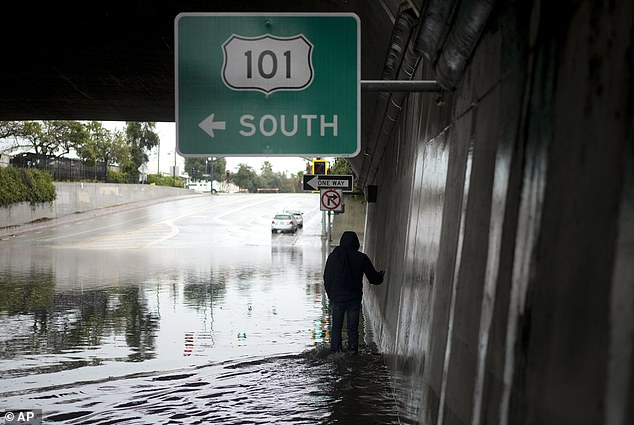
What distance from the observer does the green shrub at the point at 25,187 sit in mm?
48469

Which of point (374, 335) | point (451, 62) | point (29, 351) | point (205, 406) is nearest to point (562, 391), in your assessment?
point (451, 62)

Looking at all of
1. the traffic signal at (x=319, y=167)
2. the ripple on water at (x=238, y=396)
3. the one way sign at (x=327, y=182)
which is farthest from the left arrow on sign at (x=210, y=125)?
the traffic signal at (x=319, y=167)

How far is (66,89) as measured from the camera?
2027 centimetres

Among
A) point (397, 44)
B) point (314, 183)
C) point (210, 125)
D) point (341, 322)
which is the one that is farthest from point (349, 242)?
point (314, 183)

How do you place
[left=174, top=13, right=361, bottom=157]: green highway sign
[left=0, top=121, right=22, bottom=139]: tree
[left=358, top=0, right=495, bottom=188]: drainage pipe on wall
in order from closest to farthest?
[left=358, top=0, right=495, bottom=188]: drainage pipe on wall
[left=174, top=13, right=361, bottom=157]: green highway sign
[left=0, top=121, right=22, bottom=139]: tree

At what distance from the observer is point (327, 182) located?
77.4 ft

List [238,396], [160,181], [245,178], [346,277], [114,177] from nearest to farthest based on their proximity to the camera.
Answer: [238,396] < [346,277] < [114,177] < [160,181] < [245,178]

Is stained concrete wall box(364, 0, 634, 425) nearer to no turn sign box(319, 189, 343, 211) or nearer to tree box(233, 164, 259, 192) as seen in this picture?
Result: no turn sign box(319, 189, 343, 211)

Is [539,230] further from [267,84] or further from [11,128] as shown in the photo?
[11,128]

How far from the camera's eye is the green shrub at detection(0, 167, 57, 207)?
159 ft

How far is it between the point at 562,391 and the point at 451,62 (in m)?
3.50

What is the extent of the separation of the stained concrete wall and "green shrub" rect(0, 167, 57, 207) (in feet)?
150

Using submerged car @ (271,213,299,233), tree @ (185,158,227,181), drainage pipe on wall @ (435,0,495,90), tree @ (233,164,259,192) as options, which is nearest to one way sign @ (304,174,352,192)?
drainage pipe on wall @ (435,0,495,90)

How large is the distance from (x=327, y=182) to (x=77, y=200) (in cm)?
4264
